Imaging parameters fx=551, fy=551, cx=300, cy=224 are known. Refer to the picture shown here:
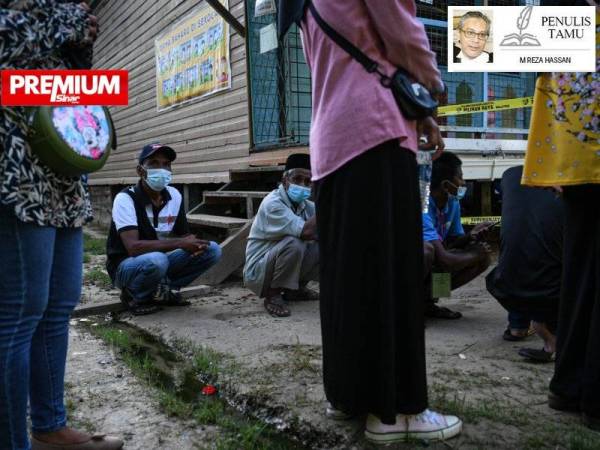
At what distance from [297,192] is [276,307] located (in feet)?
2.92

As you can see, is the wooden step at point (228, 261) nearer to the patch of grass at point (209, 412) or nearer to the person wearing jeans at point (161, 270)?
the person wearing jeans at point (161, 270)

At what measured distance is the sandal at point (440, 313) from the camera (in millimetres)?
3939

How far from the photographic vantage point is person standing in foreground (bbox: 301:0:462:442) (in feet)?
6.01

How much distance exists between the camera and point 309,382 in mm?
2613

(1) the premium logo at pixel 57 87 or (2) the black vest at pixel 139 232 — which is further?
(2) the black vest at pixel 139 232

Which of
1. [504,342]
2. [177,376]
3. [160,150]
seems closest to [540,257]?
[504,342]

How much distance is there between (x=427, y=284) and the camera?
3781 millimetres

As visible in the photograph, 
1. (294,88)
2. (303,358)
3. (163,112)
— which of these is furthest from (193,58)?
(303,358)

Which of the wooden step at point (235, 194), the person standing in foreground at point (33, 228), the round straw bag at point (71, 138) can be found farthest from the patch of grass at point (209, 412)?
the wooden step at point (235, 194)

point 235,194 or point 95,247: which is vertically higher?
point 235,194

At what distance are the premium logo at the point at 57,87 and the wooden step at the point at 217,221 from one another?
12.6ft

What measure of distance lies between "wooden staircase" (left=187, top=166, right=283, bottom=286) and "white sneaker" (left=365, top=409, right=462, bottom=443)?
12.2ft

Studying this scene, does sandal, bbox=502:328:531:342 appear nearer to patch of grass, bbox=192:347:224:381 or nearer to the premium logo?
patch of grass, bbox=192:347:224:381

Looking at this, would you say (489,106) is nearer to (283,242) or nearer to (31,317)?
(283,242)
